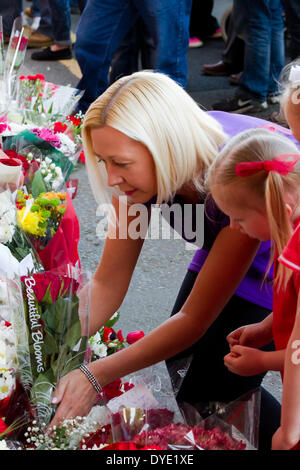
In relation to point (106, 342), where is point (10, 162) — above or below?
above

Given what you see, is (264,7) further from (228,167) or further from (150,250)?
(228,167)

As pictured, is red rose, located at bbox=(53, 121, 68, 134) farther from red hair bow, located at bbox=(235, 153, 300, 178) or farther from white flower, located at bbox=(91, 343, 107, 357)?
red hair bow, located at bbox=(235, 153, 300, 178)

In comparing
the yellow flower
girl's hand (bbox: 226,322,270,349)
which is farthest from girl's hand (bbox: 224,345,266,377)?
the yellow flower

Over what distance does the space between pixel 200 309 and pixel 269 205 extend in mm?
418

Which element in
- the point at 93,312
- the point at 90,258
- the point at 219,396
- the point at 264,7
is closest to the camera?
the point at 93,312

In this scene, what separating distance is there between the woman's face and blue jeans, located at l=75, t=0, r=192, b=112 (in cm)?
257

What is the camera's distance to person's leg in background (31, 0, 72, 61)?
601cm

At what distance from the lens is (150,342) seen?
170 cm

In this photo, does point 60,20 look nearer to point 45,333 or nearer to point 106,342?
point 106,342

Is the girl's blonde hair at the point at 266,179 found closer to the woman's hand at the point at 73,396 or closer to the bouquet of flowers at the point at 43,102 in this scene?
the woman's hand at the point at 73,396

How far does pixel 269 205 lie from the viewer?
141 centimetres

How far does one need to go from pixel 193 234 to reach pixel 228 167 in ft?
1.51

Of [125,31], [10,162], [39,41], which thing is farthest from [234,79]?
[10,162]

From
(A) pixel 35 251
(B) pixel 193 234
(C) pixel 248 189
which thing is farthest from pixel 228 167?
(A) pixel 35 251
